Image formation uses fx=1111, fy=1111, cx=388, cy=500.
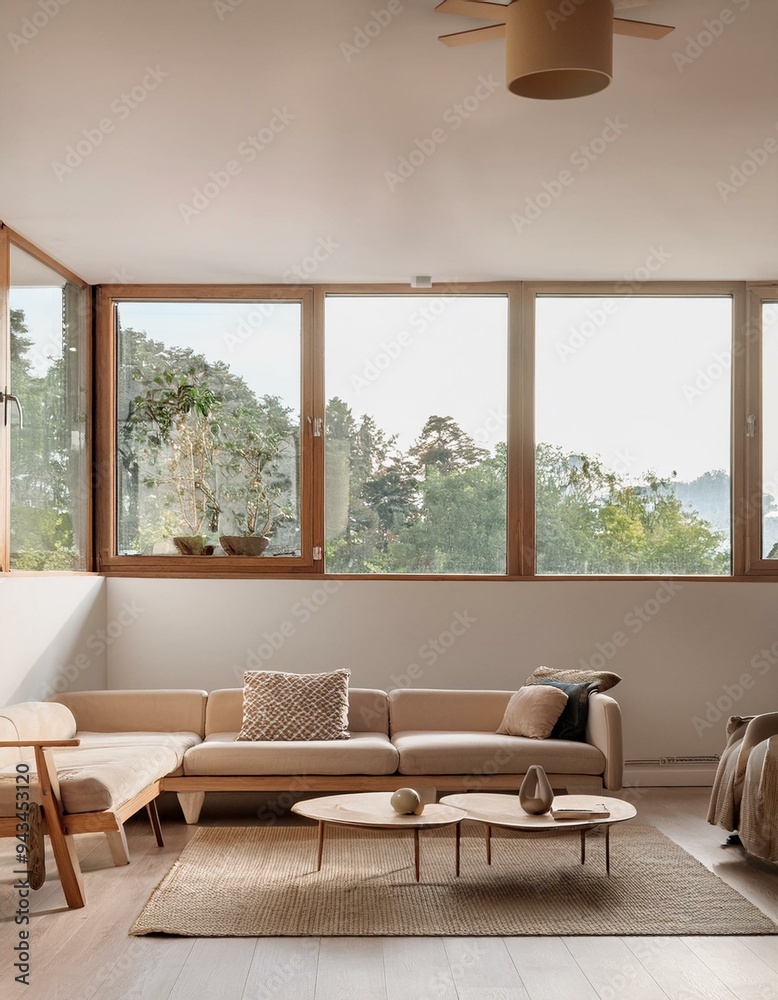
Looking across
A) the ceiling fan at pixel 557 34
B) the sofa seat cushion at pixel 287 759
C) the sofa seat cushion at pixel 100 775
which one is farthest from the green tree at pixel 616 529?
the ceiling fan at pixel 557 34

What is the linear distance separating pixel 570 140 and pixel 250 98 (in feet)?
4.61

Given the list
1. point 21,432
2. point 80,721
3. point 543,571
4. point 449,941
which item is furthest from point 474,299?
point 449,941

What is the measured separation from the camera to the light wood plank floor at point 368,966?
3.30m

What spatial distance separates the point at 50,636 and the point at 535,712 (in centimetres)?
275

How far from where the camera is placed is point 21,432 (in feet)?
20.1

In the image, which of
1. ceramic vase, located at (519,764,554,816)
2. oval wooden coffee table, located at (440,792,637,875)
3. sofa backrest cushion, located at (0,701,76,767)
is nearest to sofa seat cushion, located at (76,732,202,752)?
sofa backrest cushion, located at (0,701,76,767)

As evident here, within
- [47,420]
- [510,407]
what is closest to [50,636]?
[47,420]

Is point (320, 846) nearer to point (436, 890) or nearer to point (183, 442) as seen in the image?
point (436, 890)

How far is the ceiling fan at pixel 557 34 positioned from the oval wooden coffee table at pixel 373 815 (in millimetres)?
2756

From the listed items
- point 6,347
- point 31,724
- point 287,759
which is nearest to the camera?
point 31,724

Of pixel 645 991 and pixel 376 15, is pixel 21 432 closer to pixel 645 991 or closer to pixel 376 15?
pixel 376 15

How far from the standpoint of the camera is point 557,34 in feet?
11.1

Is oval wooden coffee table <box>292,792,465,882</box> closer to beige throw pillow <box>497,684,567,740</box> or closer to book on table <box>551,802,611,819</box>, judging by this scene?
book on table <box>551,802,611,819</box>

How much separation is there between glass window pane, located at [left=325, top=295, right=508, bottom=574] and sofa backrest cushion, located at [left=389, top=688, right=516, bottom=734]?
1147mm
